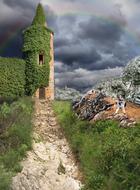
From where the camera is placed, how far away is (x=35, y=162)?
1956cm

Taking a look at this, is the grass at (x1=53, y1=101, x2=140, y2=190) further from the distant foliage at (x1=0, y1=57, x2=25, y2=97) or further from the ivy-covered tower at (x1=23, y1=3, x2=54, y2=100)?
the ivy-covered tower at (x1=23, y1=3, x2=54, y2=100)

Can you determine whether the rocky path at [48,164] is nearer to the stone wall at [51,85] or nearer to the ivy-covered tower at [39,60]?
the ivy-covered tower at [39,60]

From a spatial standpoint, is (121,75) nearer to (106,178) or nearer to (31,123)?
(31,123)

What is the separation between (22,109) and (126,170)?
12863 mm

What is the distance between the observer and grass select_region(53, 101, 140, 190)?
51.2 feet

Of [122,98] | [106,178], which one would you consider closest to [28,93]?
[122,98]

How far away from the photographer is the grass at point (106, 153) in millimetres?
15602

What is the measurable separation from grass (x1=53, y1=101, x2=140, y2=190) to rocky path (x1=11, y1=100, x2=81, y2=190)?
47 cm

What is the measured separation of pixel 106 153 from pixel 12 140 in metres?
5.34

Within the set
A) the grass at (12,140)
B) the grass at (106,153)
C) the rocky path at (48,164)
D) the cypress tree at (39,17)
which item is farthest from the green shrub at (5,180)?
the cypress tree at (39,17)

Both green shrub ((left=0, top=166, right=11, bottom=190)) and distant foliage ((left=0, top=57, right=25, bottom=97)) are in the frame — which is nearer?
green shrub ((left=0, top=166, right=11, bottom=190))

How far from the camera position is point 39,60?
145 feet

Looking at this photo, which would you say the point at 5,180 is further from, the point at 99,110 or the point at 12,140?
the point at 99,110

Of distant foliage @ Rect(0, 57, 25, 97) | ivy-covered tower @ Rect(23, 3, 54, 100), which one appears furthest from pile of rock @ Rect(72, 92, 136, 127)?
ivy-covered tower @ Rect(23, 3, 54, 100)
